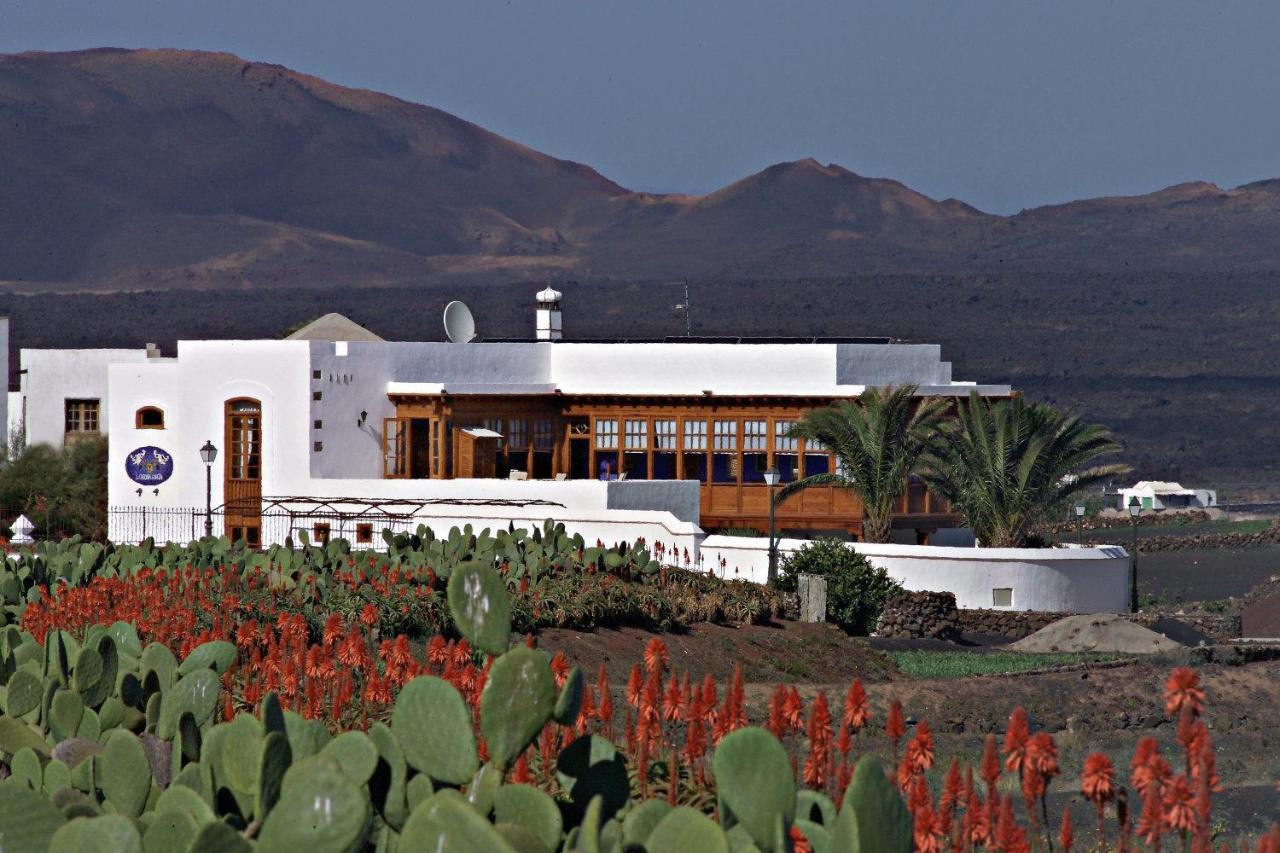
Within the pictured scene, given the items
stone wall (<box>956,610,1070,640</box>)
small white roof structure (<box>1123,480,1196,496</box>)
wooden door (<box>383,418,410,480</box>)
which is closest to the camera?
stone wall (<box>956,610,1070,640</box>)

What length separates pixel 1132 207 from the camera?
7662 inches

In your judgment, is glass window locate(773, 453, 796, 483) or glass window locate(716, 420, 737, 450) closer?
glass window locate(773, 453, 796, 483)

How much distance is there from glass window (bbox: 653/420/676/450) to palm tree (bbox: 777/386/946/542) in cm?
370

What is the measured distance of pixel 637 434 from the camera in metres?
36.9

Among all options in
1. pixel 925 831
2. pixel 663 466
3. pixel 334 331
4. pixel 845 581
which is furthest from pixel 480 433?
pixel 925 831

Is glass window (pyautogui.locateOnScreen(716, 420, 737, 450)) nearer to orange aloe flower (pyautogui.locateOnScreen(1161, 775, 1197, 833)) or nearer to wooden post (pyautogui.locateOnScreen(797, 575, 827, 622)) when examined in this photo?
wooden post (pyautogui.locateOnScreen(797, 575, 827, 622))

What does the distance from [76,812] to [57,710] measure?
10.0ft

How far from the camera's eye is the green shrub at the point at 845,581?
2933 centimetres

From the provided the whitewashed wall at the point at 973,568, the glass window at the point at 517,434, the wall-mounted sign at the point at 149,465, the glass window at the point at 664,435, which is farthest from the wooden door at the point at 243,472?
the whitewashed wall at the point at 973,568

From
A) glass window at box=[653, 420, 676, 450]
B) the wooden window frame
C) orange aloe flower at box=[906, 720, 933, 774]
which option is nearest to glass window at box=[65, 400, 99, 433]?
the wooden window frame

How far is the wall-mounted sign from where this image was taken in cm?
3612

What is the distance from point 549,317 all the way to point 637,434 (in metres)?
4.17

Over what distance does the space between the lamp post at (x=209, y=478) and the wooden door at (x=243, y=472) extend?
268mm

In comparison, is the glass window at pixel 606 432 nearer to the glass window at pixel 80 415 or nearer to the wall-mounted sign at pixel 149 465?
the wall-mounted sign at pixel 149 465
